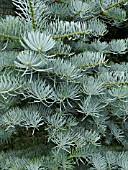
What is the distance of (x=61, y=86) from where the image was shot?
100cm

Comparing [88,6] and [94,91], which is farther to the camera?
[88,6]

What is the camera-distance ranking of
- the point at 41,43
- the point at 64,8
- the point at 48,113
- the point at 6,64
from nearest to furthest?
the point at 41,43 → the point at 6,64 → the point at 48,113 → the point at 64,8

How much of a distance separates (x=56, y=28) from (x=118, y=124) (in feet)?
1.66

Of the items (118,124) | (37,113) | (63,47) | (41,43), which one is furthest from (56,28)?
(118,124)

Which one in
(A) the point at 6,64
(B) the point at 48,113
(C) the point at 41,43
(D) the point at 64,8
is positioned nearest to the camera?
(C) the point at 41,43

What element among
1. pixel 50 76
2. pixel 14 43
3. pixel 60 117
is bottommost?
pixel 60 117

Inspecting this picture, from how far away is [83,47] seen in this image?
48.7 inches

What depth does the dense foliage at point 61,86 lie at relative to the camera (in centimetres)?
95

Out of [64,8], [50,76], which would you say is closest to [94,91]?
[50,76]

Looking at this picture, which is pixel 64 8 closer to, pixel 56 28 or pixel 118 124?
pixel 56 28

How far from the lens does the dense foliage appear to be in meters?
0.95

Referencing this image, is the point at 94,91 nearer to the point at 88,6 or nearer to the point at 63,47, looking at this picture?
the point at 63,47

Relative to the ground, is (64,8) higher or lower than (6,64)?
higher

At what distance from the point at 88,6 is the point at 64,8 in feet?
0.42
